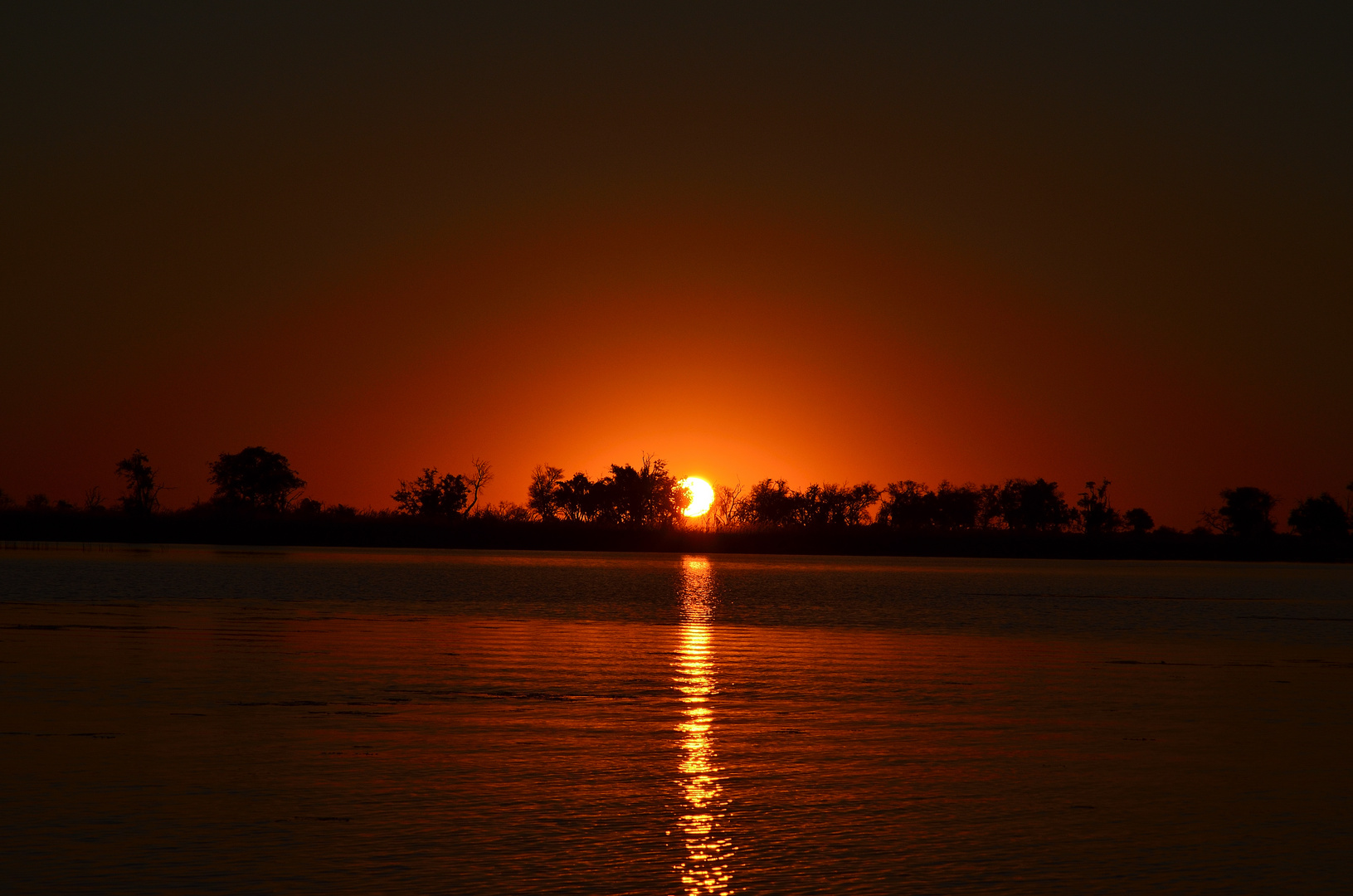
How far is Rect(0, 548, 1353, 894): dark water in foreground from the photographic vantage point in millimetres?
11430

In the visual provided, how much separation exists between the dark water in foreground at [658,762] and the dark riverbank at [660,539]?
140 m

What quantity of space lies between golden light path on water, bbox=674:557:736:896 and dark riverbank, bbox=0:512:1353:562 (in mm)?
150795

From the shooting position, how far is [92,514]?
538 feet

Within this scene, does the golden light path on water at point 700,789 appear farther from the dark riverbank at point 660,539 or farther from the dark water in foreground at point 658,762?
the dark riverbank at point 660,539

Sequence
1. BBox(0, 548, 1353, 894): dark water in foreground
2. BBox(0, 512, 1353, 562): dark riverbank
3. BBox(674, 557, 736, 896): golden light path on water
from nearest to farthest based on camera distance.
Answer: BBox(674, 557, 736, 896): golden light path on water < BBox(0, 548, 1353, 894): dark water in foreground < BBox(0, 512, 1353, 562): dark riverbank

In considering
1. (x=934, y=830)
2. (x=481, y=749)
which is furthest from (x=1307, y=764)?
(x=481, y=749)

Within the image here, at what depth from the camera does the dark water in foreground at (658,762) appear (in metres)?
11.4

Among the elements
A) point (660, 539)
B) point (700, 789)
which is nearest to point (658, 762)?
point (700, 789)

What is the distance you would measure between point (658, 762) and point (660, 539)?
176367mm

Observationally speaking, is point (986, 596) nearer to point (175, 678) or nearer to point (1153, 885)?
point (175, 678)

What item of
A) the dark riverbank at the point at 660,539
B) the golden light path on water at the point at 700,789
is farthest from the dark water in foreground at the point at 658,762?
the dark riverbank at the point at 660,539

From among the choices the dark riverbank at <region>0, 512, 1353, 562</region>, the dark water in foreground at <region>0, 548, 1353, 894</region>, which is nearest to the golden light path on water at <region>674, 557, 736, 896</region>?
the dark water in foreground at <region>0, 548, 1353, 894</region>

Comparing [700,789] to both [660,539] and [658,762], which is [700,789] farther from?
[660,539]

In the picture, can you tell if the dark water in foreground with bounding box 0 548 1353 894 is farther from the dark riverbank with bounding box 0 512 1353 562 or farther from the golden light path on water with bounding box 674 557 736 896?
the dark riverbank with bounding box 0 512 1353 562
